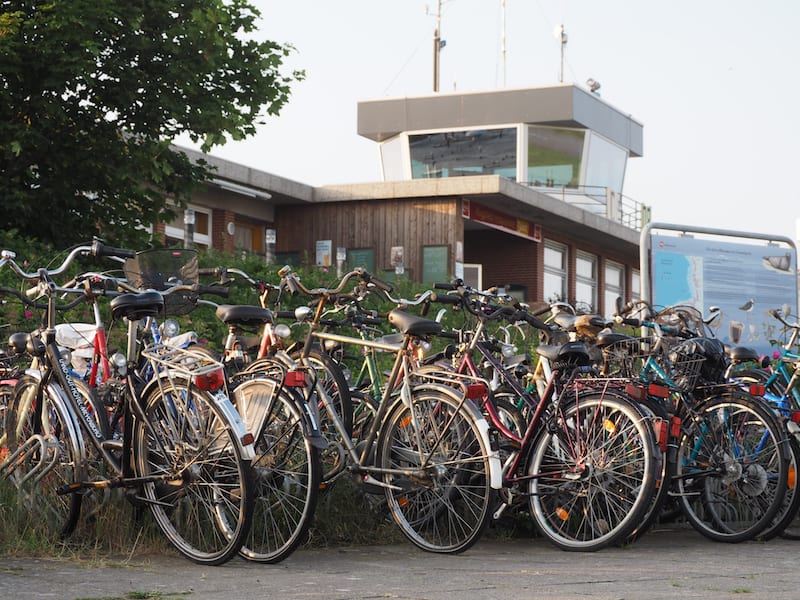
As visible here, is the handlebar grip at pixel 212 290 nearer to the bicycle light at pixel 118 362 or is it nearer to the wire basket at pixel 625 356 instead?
the bicycle light at pixel 118 362

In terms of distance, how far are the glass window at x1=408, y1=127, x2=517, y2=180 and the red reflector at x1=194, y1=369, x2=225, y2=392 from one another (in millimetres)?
34638

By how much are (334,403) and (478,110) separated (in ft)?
113

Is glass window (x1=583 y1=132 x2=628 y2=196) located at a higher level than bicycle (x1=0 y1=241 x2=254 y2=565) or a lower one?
higher

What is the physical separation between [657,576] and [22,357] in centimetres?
322

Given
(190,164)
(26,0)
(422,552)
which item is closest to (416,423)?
(422,552)

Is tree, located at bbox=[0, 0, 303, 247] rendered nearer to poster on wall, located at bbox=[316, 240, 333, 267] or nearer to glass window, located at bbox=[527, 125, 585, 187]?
poster on wall, located at bbox=[316, 240, 333, 267]

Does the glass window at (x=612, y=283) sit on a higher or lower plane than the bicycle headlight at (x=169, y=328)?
higher

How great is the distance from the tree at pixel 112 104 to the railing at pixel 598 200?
72.5ft

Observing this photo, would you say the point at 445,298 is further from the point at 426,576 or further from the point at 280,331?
the point at 426,576

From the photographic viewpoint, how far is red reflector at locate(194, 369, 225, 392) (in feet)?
17.8

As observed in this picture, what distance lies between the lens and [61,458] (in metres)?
6.07

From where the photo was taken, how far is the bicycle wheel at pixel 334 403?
6.49m

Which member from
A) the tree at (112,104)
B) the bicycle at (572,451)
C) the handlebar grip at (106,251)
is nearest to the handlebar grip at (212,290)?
the handlebar grip at (106,251)

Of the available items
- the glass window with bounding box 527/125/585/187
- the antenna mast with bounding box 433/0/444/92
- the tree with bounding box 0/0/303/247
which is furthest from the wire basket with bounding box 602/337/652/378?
the antenna mast with bounding box 433/0/444/92
